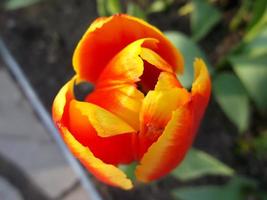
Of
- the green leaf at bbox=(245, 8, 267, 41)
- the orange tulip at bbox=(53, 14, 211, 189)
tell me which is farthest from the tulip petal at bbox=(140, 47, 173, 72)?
Answer: the green leaf at bbox=(245, 8, 267, 41)

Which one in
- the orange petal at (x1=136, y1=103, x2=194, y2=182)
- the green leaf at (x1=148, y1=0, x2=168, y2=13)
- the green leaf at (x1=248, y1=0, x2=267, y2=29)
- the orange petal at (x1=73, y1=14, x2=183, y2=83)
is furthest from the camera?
the green leaf at (x1=148, y1=0, x2=168, y2=13)

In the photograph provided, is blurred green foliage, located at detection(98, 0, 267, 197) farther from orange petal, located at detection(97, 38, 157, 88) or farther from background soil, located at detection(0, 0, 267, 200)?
orange petal, located at detection(97, 38, 157, 88)

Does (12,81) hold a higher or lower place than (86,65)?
lower

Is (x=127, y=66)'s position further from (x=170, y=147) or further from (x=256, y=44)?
(x=256, y=44)

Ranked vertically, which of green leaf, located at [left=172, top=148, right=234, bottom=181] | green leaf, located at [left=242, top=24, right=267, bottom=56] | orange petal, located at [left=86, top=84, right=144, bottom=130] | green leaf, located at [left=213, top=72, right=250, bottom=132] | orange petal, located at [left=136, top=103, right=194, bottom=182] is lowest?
green leaf, located at [left=213, top=72, right=250, bottom=132]

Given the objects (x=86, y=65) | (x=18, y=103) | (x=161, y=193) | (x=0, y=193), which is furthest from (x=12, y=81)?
(x=86, y=65)

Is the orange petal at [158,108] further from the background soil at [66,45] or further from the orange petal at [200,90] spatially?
the background soil at [66,45]

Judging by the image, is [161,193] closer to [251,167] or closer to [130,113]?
[251,167]
